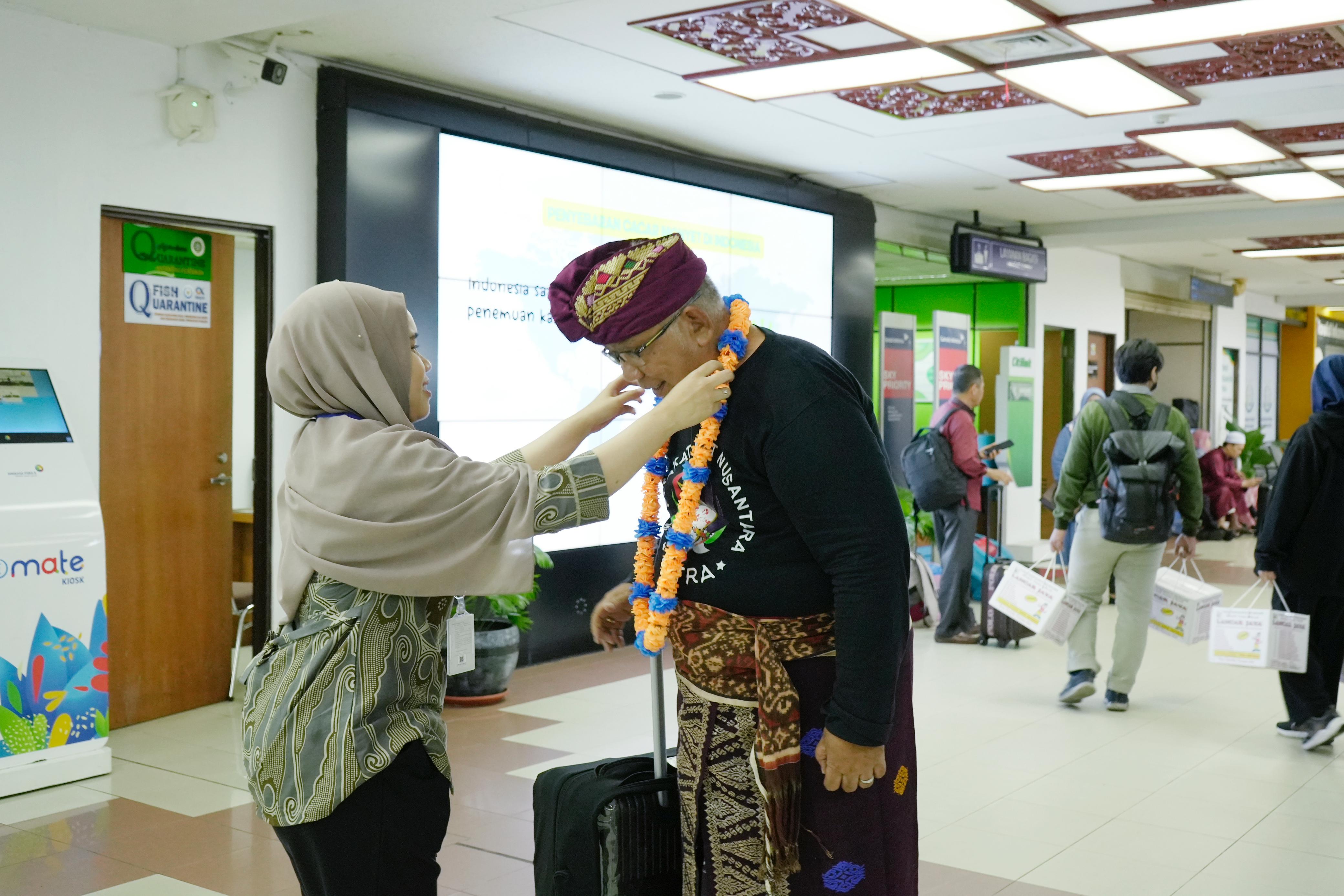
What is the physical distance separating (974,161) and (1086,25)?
3.33m

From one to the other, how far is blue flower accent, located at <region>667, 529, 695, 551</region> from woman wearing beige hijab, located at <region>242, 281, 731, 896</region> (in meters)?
0.15

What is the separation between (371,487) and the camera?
1.70 metres

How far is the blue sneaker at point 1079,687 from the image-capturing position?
5.63 metres

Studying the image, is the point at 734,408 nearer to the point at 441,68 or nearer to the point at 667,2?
the point at 667,2

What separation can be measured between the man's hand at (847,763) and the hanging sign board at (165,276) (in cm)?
450

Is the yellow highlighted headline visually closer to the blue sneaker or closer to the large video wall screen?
the large video wall screen

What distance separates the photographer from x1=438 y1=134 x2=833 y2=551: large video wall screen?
617 centimetres

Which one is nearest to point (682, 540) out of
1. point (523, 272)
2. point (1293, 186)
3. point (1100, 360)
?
point (523, 272)

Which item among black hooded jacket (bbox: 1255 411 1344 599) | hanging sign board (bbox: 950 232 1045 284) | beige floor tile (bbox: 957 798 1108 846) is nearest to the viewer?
beige floor tile (bbox: 957 798 1108 846)

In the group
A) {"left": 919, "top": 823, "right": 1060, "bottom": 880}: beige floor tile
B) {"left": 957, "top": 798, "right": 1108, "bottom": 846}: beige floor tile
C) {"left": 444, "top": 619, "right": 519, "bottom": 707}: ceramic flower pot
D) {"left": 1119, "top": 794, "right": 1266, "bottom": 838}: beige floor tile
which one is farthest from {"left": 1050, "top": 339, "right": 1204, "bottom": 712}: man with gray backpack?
{"left": 444, "top": 619, "right": 519, "bottom": 707}: ceramic flower pot

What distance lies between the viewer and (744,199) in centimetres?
831

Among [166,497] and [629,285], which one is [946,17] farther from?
[166,497]

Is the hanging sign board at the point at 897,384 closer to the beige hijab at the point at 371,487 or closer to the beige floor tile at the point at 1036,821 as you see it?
the beige floor tile at the point at 1036,821

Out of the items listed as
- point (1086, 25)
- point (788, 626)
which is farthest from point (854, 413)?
point (1086, 25)
